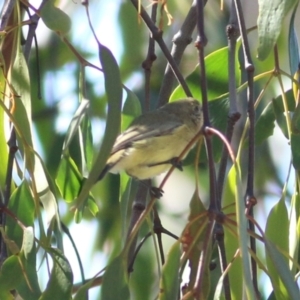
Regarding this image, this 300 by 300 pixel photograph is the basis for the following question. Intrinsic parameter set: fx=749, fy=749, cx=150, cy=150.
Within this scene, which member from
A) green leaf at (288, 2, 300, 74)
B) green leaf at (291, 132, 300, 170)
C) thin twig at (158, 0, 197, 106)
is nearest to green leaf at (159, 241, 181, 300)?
green leaf at (291, 132, 300, 170)

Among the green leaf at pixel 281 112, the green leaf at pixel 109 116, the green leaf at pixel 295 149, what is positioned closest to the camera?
the green leaf at pixel 109 116

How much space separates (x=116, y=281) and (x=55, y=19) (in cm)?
33

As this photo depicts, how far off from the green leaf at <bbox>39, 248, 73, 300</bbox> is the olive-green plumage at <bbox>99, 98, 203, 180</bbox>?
→ 1.04ft

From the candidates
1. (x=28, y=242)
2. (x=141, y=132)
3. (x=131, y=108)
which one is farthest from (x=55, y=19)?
(x=141, y=132)

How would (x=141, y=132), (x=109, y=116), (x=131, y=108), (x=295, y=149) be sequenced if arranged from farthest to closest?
1. (x=141, y=132)
2. (x=131, y=108)
3. (x=295, y=149)
4. (x=109, y=116)

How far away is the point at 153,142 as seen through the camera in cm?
146

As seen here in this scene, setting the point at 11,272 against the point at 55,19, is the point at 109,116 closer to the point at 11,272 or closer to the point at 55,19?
the point at 55,19

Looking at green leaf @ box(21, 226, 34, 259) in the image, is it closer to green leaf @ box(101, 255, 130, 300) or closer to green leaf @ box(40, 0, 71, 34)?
green leaf @ box(101, 255, 130, 300)

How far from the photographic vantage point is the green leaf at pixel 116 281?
923 millimetres

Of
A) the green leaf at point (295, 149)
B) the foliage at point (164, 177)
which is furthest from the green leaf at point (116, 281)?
the green leaf at point (295, 149)

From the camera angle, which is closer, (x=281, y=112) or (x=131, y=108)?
(x=281, y=112)

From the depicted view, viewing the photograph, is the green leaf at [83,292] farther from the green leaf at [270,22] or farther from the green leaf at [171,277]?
the green leaf at [270,22]

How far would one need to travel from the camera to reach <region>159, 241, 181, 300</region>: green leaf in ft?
2.93

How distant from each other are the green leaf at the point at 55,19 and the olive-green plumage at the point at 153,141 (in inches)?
15.4
